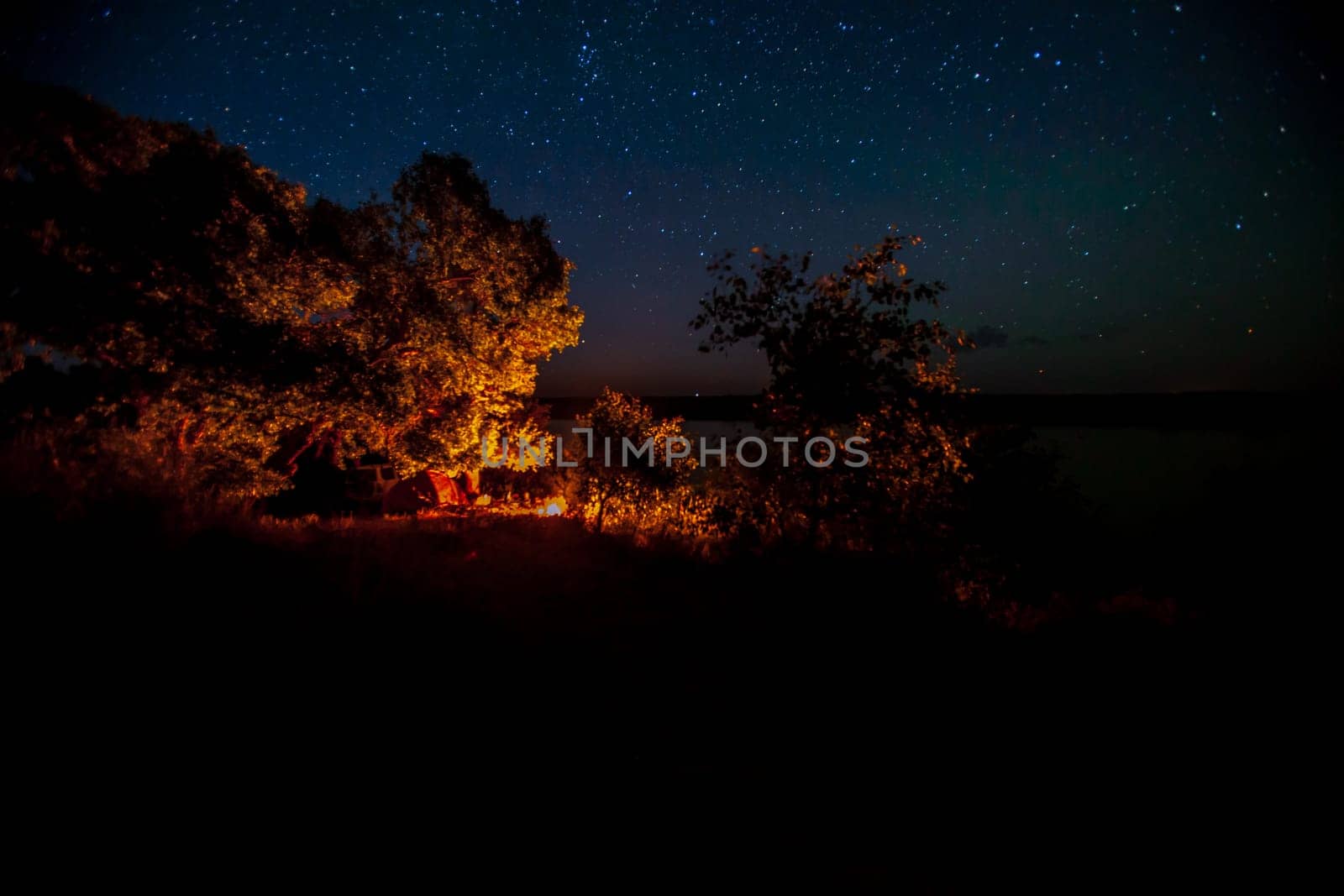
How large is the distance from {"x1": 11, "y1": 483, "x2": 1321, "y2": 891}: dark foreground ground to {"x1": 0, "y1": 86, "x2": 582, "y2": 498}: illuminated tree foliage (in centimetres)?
401

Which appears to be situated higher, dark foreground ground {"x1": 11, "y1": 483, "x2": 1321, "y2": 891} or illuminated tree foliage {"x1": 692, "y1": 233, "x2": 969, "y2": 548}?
illuminated tree foliage {"x1": 692, "y1": 233, "x2": 969, "y2": 548}

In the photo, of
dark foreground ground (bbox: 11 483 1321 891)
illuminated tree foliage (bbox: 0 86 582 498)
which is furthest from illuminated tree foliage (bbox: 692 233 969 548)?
illuminated tree foliage (bbox: 0 86 582 498)

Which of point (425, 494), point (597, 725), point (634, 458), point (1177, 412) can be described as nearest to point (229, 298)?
point (425, 494)

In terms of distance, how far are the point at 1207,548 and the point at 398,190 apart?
3391 centimetres

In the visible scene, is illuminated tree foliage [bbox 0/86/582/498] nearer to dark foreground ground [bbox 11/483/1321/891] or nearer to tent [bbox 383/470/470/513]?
tent [bbox 383/470/470/513]

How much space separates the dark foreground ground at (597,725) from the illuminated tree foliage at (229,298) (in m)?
4.01

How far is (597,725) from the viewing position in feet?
14.0

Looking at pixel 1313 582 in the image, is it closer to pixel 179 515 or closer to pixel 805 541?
pixel 805 541

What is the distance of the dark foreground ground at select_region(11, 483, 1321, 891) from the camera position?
9.91ft

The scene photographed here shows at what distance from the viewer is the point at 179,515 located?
5.74 metres

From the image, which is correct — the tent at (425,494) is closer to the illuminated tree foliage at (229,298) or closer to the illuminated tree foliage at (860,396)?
the illuminated tree foliage at (229,298)

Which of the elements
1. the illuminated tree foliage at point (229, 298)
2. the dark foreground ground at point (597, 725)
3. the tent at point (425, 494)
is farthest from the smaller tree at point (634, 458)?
the tent at point (425, 494)

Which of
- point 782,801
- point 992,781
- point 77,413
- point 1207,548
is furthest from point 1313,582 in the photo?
point 77,413

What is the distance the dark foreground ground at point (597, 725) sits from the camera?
9.91ft
